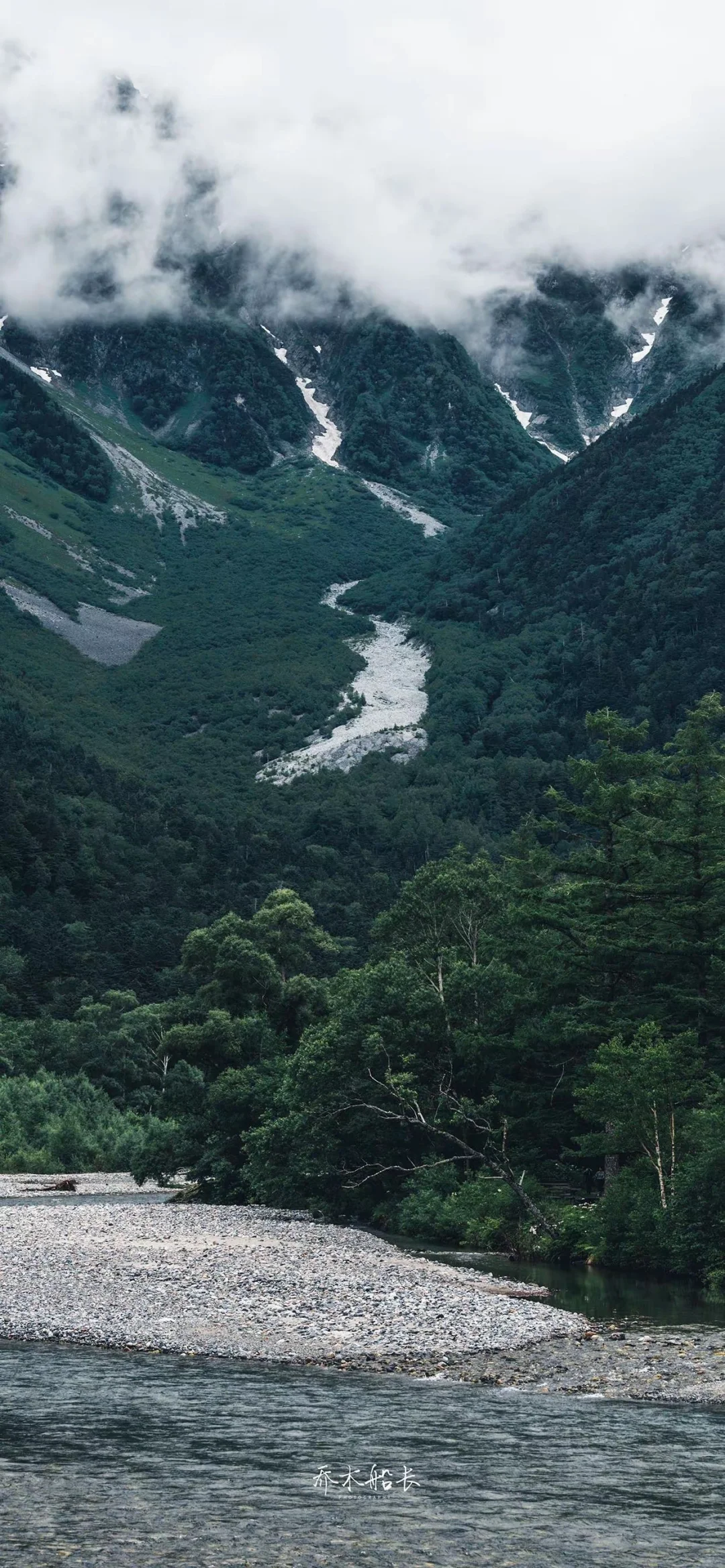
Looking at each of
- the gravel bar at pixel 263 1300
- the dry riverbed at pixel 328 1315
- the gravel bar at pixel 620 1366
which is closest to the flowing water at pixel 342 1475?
the gravel bar at pixel 620 1366

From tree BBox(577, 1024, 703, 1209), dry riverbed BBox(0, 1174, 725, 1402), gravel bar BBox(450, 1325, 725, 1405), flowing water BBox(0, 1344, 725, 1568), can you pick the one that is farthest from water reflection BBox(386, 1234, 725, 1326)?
flowing water BBox(0, 1344, 725, 1568)

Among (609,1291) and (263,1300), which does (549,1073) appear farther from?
(263,1300)

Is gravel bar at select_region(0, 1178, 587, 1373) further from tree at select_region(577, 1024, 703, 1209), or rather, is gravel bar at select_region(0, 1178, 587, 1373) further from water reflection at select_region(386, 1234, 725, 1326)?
tree at select_region(577, 1024, 703, 1209)

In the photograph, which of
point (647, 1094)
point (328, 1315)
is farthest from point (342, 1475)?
point (647, 1094)

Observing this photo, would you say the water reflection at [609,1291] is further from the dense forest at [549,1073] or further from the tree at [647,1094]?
the tree at [647,1094]

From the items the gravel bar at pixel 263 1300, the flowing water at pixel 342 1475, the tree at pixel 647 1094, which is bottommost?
the gravel bar at pixel 263 1300

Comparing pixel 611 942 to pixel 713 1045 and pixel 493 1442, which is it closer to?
pixel 713 1045

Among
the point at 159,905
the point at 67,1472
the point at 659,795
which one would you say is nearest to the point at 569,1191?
the point at 659,795
